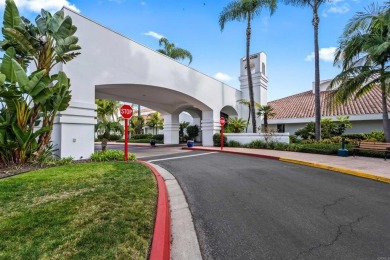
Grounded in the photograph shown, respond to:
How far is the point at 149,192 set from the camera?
5.21m

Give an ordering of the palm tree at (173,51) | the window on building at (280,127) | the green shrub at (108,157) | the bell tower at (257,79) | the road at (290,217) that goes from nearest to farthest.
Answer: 1. the road at (290,217)
2. the green shrub at (108,157)
3. the bell tower at (257,79)
4. the window on building at (280,127)
5. the palm tree at (173,51)

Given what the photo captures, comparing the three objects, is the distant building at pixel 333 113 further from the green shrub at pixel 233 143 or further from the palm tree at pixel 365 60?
the green shrub at pixel 233 143

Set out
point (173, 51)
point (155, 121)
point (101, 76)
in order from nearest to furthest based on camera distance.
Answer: point (101, 76) → point (173, 51) → point (155, 121)

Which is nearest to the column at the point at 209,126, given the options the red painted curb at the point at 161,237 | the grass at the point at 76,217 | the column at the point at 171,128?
the column at the point at 171,128

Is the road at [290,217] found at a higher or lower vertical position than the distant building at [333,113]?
lower

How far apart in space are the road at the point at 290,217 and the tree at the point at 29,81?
18.9 ft

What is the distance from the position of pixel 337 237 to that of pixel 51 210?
479cm

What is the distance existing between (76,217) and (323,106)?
24.6 m

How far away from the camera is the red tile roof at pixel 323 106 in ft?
62.8

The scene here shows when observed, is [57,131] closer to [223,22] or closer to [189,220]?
[189,220]

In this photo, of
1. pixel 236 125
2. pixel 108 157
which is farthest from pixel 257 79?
pixel 108 157

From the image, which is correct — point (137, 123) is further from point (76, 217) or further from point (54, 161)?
point (76, 217)

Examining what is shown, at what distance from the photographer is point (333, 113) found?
2069 cm

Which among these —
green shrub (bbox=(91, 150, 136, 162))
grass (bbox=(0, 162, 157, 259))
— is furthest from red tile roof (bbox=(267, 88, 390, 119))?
grass (bbox=(0, 162, 157, 259))
